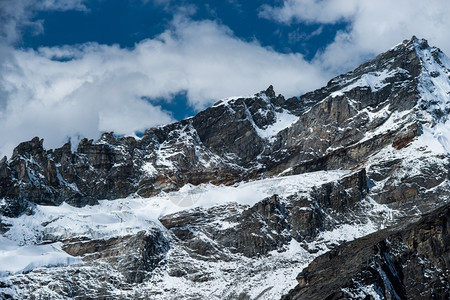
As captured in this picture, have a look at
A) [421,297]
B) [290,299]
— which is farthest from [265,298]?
[421,297]

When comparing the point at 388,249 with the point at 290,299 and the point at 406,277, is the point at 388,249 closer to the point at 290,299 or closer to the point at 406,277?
the point at 406,277

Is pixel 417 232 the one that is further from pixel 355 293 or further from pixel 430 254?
pixel 355 293

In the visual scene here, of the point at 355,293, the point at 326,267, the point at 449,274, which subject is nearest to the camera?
the point at 355,293

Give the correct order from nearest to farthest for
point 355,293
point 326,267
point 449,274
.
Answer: point 355,293, point 449,274, point 326,267

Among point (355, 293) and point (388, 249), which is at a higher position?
point (388, 249)

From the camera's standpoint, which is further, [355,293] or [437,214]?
[437,214]

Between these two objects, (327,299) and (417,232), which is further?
(417,232)

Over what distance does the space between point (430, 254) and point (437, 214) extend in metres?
12.4

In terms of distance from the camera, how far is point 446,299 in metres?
182

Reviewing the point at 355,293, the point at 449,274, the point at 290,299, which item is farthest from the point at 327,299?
the point at 449,274

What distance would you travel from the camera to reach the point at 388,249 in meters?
194

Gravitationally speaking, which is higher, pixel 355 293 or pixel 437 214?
pixel 437 214

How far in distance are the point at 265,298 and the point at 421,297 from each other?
121 feet

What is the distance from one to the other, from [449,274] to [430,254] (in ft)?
21.3
